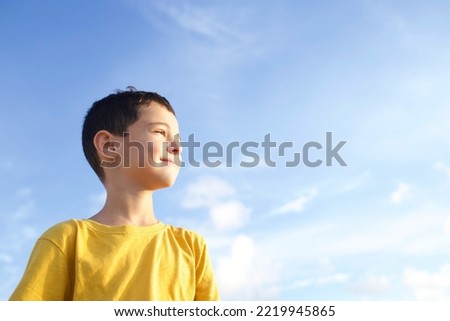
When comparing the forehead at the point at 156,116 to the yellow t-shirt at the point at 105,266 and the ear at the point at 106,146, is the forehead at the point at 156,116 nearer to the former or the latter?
the ear at the point at 106,146

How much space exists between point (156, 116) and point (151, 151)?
0.32 meters

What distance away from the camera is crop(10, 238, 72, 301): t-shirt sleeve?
3893mm

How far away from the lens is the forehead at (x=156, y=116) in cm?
451

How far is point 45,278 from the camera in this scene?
3.94 metres

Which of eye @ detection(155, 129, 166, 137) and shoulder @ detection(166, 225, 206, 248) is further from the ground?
eye @ detection(155, 129, 166, 137)

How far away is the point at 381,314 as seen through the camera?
3932 millimetres

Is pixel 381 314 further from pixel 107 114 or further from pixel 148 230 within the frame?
pixel 107 114

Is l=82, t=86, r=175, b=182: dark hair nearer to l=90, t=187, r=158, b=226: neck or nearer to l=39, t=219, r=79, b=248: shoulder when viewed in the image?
l=90, t=187, r=158, b=226: neck

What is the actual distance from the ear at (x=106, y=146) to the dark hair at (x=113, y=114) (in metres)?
0.04

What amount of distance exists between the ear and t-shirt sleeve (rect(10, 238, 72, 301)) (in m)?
0.77

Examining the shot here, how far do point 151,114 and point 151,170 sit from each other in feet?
1.48

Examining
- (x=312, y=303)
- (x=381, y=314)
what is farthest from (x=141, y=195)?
(x=381, y=314)

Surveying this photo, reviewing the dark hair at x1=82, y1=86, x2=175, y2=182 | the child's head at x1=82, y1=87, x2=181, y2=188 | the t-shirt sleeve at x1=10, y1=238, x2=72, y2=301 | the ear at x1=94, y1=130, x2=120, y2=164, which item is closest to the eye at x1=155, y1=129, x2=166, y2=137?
the child's head at x1=82, y1=87, x2=181, y2=188

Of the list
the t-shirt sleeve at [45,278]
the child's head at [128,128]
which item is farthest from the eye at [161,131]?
the t-shirt sleeve at [45,278]
